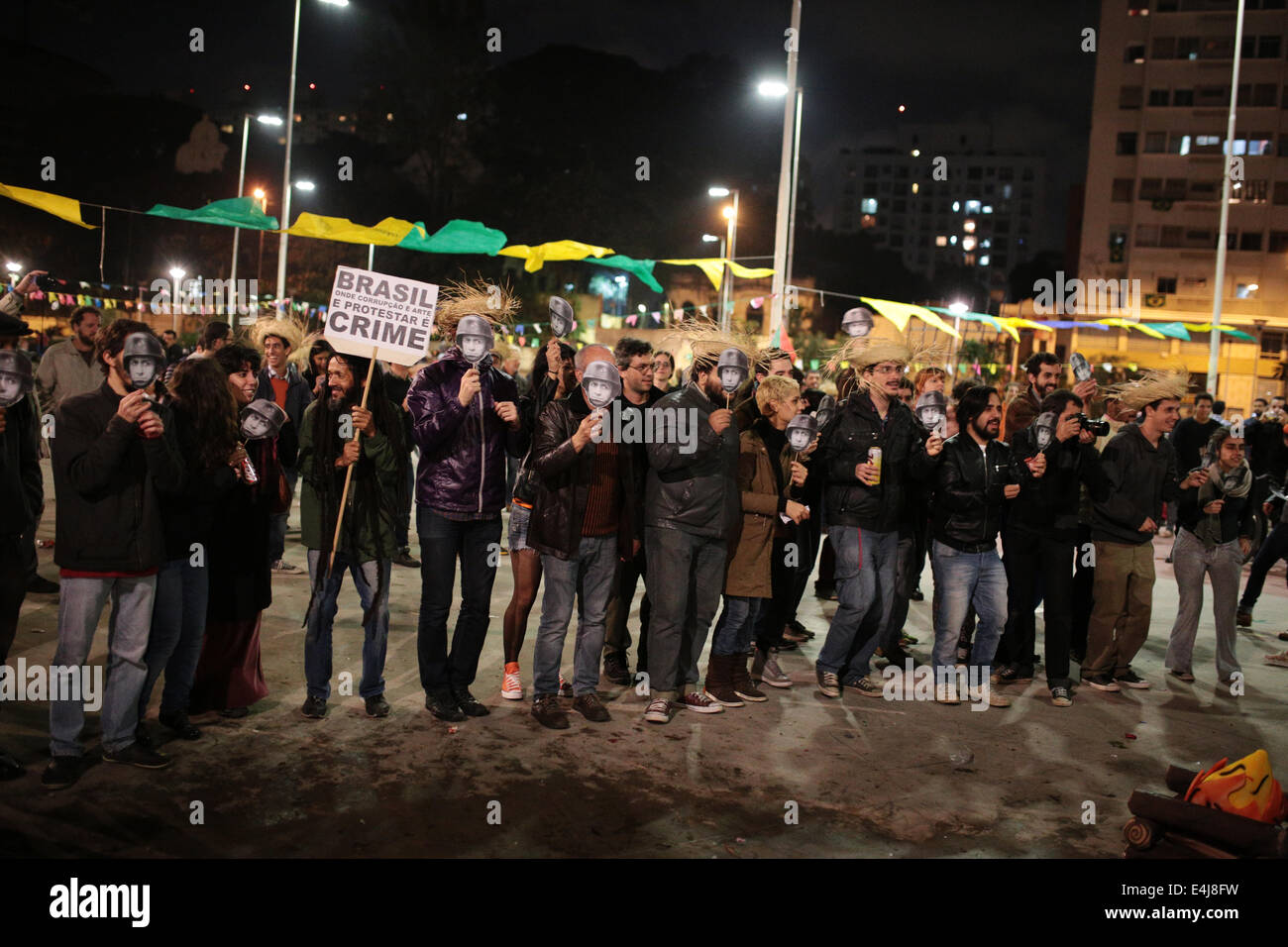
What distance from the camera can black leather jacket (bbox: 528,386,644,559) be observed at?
221 inches

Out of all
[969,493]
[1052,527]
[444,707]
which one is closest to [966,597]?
[969,493]

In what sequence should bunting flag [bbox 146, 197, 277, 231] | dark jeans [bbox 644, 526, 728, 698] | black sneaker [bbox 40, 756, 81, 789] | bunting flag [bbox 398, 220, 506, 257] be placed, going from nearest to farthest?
1. black sneaker [bbox 40, 756, 81, 789]
2. dark jeans [bbox 644, 526, 728, 698]
3. bunting flag [bbox 146, 197, 277, 231]
4. bunting flag [bbox 398, 220, 506, 257]

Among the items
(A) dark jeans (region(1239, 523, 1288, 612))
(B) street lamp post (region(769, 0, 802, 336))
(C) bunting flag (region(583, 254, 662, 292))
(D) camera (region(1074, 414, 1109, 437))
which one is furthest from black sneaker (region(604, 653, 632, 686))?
(C) bunting flag (region(583, 254, 662, 292))

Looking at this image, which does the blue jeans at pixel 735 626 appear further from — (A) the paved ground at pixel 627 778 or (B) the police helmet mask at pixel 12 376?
(B) the police helmet mask at pixel 12 376

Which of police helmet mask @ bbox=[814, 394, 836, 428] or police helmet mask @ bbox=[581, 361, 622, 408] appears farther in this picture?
police helmet mask @ bbox=[814, 394, 836, 428]

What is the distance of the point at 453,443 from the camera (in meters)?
5.53

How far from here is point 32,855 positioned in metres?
3.78

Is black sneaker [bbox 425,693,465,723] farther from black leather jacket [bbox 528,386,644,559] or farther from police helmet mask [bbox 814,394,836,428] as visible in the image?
police helmet mask [bbox 814,394,836,428]

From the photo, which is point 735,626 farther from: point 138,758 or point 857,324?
point 138,758

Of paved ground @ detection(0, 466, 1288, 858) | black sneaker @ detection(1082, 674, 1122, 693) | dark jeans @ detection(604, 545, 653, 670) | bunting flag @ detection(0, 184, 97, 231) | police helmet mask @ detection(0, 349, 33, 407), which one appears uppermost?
bunting flag @ detection(0, 184, 97, 231)

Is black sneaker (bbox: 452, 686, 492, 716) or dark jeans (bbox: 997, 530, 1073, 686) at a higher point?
dark jeans (bbox: 997, 530, 1073, 686)

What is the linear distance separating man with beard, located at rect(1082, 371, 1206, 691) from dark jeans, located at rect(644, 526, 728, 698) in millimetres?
2983

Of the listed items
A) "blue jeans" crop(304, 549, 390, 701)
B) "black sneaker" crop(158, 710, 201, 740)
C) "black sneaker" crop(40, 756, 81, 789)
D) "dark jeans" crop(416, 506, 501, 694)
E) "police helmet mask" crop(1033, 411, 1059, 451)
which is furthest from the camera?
"police helmet mask" crop(1033, 411, 1059, 451)
